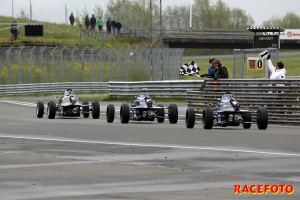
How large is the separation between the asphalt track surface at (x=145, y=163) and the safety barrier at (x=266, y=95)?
83.3 inches

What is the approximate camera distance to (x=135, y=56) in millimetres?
54000

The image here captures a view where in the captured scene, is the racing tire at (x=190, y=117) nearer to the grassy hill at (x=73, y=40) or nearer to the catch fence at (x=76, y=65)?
the catch fence at (x=76, y=65)

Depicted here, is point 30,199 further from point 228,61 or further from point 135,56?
point 228,61

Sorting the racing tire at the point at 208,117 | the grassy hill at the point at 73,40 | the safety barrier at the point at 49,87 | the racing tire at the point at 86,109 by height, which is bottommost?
the safety barrier at the point at 49,87

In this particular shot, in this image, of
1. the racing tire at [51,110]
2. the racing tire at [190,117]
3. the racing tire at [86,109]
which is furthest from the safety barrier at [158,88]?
the racing tire at [190,117]

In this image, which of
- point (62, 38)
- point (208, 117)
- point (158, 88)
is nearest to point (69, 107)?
point (208, 117)

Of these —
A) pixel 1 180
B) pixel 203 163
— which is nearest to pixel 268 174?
pixel 203 163

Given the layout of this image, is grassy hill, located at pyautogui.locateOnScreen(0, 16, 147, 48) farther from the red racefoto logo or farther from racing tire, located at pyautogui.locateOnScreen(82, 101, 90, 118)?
the red racefoto logo

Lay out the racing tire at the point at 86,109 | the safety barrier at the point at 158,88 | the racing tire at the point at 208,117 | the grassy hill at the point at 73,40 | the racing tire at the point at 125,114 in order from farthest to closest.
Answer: the grassy hill at the point at 73,40
the safety barrier at the point at 158,88
the racing tire at the point at 86,109
the racing tire at the point at 125,114
the racing tire at the point at 208,117

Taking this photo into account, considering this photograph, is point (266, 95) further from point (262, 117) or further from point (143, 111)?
point (143, 111)

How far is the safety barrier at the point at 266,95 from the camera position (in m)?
20.9

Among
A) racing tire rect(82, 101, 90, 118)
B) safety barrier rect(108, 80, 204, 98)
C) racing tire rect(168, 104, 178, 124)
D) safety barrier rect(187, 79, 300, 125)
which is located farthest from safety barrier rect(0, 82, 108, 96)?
racing tire rect(168, 104, 178, 124)

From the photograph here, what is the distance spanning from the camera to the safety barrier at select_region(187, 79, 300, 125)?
20891mm

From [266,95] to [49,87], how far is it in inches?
1233
